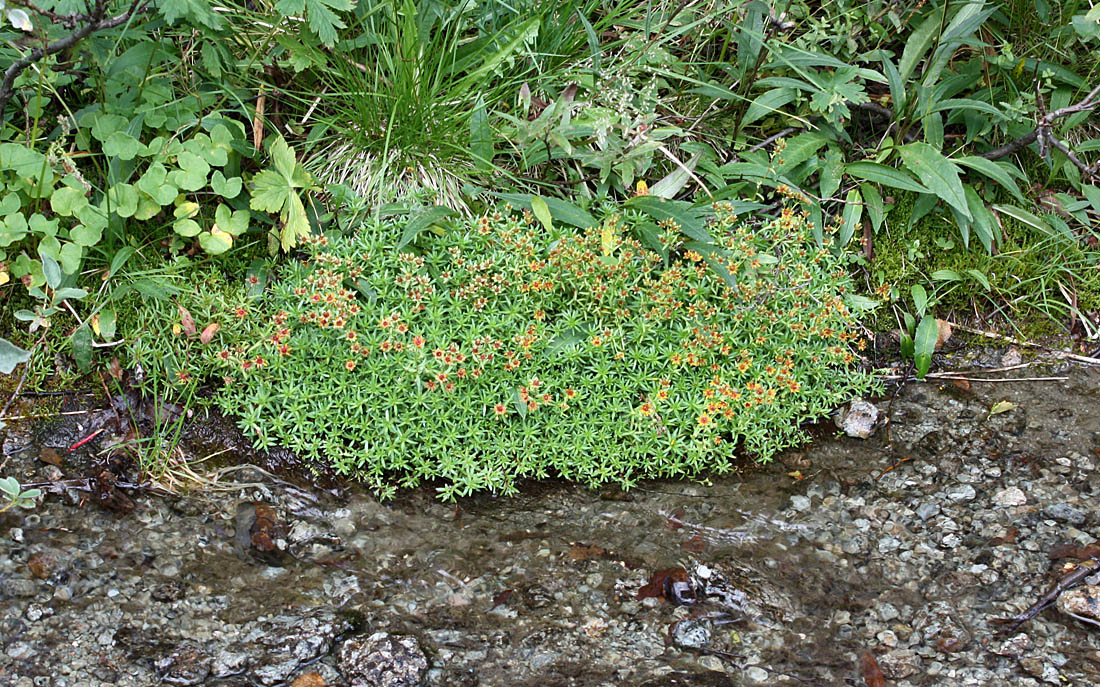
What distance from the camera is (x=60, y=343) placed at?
3795 millimetres

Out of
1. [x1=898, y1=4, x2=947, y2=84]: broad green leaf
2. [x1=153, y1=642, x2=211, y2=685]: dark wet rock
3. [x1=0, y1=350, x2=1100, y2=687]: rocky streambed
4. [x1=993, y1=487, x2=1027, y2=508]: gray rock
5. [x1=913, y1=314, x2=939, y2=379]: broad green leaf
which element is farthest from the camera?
[x1=898, y1=4, x2=947, y2=84]: broad green leaf

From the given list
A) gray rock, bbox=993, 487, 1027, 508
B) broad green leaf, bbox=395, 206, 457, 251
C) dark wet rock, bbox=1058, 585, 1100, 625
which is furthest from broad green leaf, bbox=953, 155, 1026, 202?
broad green leaf, bbox=395, 206, 457, 251

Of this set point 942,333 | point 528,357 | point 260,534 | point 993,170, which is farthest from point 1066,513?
point 260,534

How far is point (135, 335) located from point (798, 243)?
2.99 m

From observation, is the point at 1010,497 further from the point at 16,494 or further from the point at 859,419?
the point at 16,494

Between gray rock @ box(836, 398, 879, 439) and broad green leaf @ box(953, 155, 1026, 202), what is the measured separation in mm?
1379

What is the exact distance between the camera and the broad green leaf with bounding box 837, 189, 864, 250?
14.7ft

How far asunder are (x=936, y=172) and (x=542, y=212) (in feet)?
6.42

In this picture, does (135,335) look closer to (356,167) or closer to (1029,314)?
(356,167)

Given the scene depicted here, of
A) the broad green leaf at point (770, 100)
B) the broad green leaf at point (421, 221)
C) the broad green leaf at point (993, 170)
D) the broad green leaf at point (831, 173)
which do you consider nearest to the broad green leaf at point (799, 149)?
the broad green leaf at point (831, 173)

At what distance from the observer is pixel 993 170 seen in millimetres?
4500

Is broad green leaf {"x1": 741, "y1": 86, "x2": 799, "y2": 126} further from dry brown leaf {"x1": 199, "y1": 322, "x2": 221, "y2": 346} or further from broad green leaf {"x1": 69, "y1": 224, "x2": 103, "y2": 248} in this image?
broad green leaf {"x1": 69, "y1": 224, "x2": 103, "y2": 248}

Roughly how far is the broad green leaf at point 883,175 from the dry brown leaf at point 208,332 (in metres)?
3.11

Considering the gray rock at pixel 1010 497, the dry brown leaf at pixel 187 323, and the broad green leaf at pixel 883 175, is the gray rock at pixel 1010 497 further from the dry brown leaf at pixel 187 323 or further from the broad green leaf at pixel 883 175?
the dry brown leaf at pixel 187 323
